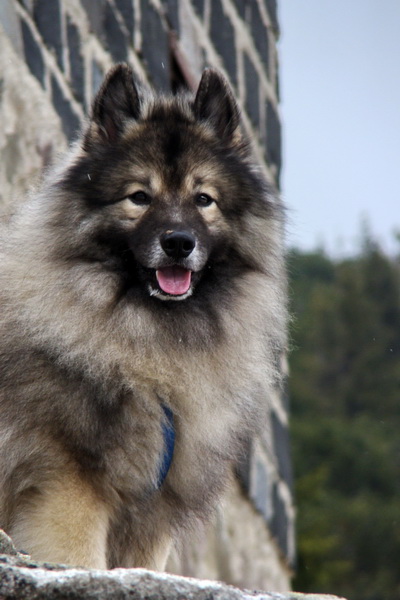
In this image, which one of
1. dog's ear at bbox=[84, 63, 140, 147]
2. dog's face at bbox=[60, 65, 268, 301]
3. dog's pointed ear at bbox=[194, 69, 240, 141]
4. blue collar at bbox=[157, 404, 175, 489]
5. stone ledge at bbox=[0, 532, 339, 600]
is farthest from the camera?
dog's pointed ear at bbox=[194, 69, 240, 141]

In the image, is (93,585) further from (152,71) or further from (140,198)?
(152,71)

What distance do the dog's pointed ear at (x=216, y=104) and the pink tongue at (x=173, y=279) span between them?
0.67 m

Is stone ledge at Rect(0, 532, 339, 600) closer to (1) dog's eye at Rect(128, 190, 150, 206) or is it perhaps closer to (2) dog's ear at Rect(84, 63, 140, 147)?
(1) dog's eye at Rect(128, 190, 150, 206)

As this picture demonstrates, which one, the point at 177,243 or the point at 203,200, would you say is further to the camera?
the point at 203,200

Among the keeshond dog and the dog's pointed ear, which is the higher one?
the dog's pointed ear

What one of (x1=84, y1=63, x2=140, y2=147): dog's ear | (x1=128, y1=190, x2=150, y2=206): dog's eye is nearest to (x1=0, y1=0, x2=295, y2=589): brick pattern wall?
(x1=84, y1=63, x2=140, y2=147): dog's ear

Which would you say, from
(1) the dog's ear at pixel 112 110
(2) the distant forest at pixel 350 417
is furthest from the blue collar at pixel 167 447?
(2) the distant forest at pixel 350 417

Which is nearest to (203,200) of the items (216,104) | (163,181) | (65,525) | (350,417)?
(163,181)

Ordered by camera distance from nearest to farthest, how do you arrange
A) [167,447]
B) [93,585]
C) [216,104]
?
[93,585]
[167,447]
[216,104]

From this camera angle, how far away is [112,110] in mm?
3617

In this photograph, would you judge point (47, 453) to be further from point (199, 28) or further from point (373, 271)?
point (373, 271)

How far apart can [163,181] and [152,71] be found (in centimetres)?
233

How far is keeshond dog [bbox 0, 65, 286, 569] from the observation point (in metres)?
3.08

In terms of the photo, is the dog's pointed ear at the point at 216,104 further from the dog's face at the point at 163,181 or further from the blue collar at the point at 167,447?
the blue collar at the point at 167,447
